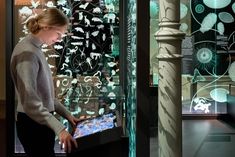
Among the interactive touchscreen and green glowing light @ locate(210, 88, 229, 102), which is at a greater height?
the interactive touchscreen

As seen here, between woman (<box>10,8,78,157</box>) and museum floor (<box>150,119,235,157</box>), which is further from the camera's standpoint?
museum floor (<box>150,119,235,157</box>)

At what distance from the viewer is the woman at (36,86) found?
2.30 meters

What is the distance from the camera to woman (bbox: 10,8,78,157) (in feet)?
7.54

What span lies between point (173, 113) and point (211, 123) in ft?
20.3

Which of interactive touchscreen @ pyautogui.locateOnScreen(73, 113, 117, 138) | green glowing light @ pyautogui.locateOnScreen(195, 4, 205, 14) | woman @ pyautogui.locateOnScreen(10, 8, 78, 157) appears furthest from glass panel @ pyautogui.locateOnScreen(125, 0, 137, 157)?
green glowing light @ pyautogui.locateOnScreen(195, 4, 205, 14)

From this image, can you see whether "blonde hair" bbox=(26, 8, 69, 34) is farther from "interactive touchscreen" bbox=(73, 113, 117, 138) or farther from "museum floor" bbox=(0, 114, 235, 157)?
"museum floor" bbox=(0, 114, 235, 157)

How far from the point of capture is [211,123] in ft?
26.5

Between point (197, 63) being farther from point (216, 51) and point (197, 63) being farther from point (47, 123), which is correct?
point (47, 123)

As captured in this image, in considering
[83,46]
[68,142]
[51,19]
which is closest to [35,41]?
[51,19]

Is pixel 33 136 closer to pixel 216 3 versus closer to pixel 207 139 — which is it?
pixel 207 139

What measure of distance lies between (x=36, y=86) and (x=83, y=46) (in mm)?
2184

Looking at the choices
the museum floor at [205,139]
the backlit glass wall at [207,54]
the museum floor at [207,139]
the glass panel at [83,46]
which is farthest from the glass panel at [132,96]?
the backlit glass wall at [207,54]

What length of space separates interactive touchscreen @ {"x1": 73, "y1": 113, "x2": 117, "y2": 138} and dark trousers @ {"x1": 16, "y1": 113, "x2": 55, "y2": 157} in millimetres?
200

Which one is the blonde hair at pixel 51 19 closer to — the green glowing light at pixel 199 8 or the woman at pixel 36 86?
the woman at pixel 36 86
